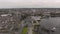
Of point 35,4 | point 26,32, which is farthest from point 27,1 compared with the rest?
point 26,32

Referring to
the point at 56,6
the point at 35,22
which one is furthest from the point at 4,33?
the point at 56,6

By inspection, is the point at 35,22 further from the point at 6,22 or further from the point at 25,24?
the point at 6,22

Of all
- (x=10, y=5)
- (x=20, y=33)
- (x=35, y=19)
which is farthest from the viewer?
(x=10, y=5)

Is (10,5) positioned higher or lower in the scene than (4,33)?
higher

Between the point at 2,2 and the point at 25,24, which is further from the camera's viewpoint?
the point at 2,2

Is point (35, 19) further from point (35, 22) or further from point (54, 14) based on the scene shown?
point (54, 14)

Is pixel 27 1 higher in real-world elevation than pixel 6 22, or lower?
higher

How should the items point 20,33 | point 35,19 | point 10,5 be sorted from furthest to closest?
1. point 10,5
2. point 35,19
3. point 20,33

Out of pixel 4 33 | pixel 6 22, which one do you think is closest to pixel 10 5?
pixel 6 22

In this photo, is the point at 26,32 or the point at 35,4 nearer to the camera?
the point at 26,32
